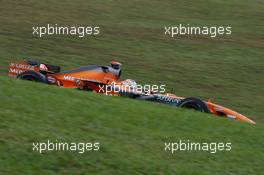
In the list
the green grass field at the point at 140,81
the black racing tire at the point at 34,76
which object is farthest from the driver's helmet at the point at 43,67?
the green grass field at the point at 140,81

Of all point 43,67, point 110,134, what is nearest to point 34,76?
point 43,67

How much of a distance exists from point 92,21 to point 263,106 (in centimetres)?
1168

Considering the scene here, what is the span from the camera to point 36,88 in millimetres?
9031

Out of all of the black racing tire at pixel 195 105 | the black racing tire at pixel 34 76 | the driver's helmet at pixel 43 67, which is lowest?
the black racing tire at pixel 195 105

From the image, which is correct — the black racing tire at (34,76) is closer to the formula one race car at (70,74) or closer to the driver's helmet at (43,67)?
the formula one race car at (70,74)

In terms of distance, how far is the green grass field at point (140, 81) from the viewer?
259 inches

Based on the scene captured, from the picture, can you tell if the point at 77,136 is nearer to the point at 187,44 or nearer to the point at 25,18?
the point at 187,44

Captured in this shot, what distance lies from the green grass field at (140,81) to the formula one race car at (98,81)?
6.56ft

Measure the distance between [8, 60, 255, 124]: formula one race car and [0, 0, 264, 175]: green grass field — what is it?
200cm

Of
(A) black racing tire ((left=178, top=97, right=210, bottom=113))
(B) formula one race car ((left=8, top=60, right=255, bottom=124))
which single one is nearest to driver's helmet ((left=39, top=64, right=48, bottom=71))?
(B) formula one race car ((left=8, top=60, right=255, bottom=124))

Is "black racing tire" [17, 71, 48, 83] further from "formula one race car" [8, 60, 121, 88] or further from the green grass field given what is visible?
the green grass field

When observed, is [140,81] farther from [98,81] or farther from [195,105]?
[195,105]

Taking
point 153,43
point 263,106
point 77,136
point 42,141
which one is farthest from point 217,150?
point 153,43

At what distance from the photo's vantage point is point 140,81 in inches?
627
